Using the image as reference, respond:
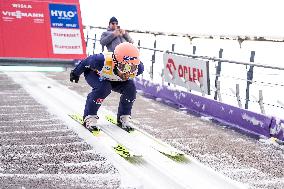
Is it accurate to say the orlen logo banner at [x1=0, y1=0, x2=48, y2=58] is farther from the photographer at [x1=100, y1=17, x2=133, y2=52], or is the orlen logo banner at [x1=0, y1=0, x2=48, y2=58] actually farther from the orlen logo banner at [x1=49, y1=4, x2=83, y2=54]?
the photographer at [x1=100, y1=17, x2=133, y2=52]

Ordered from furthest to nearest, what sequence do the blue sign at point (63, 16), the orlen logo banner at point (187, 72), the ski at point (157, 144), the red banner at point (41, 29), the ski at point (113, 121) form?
the blue sign at point (63, 16) → the red banner at point (41, 29) → the orlen logo banner at point (187, 72) → the ski at point (113, 121) → the ski at point (157, 144)

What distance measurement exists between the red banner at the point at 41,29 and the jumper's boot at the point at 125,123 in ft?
25.8

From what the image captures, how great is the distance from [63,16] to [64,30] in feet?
1.82

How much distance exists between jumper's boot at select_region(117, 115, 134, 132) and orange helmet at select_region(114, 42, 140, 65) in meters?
1.28

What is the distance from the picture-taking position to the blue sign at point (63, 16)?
15.4 metres

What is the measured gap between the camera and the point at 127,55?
6672mm

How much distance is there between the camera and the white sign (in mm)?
15195

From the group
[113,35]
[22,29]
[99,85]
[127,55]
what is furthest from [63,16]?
[127,55]

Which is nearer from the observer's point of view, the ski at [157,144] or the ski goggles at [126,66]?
the ski at [157,144]

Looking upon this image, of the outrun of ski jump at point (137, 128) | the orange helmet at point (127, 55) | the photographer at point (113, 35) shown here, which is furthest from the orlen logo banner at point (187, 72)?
the orange helmet at point (127, 55)

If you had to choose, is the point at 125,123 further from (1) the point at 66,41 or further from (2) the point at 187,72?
(1) the point at 66,41

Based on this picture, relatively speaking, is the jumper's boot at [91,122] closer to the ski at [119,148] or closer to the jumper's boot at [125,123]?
the ski at [119,148]

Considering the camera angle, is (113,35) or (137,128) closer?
(137,128)

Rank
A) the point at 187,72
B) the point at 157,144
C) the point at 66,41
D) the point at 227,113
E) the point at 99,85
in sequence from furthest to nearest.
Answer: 1. the point at 66,41
2. the point at 187,72
3. the point at 227,113
4. the point at 99,85
5. the point at 157,144
